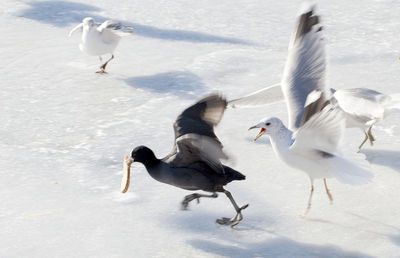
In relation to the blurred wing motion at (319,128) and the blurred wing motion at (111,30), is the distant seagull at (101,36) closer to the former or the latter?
the blurred wing motion at (111,30)

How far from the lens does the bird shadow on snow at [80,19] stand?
8.08 m

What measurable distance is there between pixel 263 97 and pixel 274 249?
5.11 ft

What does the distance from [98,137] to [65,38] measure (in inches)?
124

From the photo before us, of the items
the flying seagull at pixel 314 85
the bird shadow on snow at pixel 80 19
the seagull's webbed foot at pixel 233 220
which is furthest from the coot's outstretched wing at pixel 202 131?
the bird shadow on snow at pixel 80 19

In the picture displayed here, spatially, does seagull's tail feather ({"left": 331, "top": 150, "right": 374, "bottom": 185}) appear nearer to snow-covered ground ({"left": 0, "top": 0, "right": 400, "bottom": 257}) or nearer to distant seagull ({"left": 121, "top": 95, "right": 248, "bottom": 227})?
snow-covered ground ({"left": 0, "top": 0, "right": 400, "bottom": 257})

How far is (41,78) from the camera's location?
6.93 metres

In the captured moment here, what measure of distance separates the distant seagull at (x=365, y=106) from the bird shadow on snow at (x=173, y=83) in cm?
204

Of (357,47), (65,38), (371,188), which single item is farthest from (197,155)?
(65,38)

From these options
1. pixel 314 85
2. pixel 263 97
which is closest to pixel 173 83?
pixel 263 97

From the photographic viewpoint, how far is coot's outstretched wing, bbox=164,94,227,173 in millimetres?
3740

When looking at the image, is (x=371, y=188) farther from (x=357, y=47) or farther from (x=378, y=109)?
(x=357, y=47)

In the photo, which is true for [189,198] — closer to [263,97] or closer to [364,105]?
[263,97]

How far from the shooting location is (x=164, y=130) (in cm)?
557

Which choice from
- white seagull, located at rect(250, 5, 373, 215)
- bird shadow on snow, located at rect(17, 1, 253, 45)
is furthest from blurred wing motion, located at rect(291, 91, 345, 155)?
bird shadow on snow, located at rect(17, 1, 253, 45)
